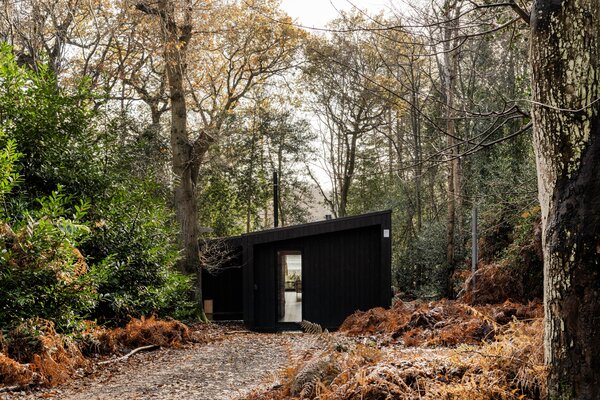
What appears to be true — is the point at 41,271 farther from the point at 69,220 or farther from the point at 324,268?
the point at 324,268

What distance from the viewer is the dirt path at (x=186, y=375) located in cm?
521

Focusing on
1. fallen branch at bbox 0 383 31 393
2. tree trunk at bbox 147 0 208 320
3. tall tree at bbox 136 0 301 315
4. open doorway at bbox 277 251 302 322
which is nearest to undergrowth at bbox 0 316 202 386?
fallen branch at bbox 0 383 31 393

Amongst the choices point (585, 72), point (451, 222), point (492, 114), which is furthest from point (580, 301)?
point (451, 222)

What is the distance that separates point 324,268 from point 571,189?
10.7m

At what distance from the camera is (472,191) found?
17406mm

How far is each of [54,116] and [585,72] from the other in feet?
24.3

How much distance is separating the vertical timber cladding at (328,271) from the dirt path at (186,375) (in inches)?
196

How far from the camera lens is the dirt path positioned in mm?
5211

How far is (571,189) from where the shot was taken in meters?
3.11

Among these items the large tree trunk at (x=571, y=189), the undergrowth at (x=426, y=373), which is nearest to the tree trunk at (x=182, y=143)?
the undergrowth at (x=426, y=373)

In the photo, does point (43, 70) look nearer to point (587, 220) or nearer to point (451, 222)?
point (587, 220)

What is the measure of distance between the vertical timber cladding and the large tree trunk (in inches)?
399

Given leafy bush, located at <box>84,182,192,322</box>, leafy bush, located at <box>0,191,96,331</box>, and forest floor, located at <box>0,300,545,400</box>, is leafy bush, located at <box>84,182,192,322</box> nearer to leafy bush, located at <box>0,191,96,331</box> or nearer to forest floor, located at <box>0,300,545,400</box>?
forest floor, located at <box>0,300,545,400</box>

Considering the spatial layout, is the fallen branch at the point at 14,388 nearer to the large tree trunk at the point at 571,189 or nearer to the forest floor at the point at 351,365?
the forest floor at the point at 351,365
